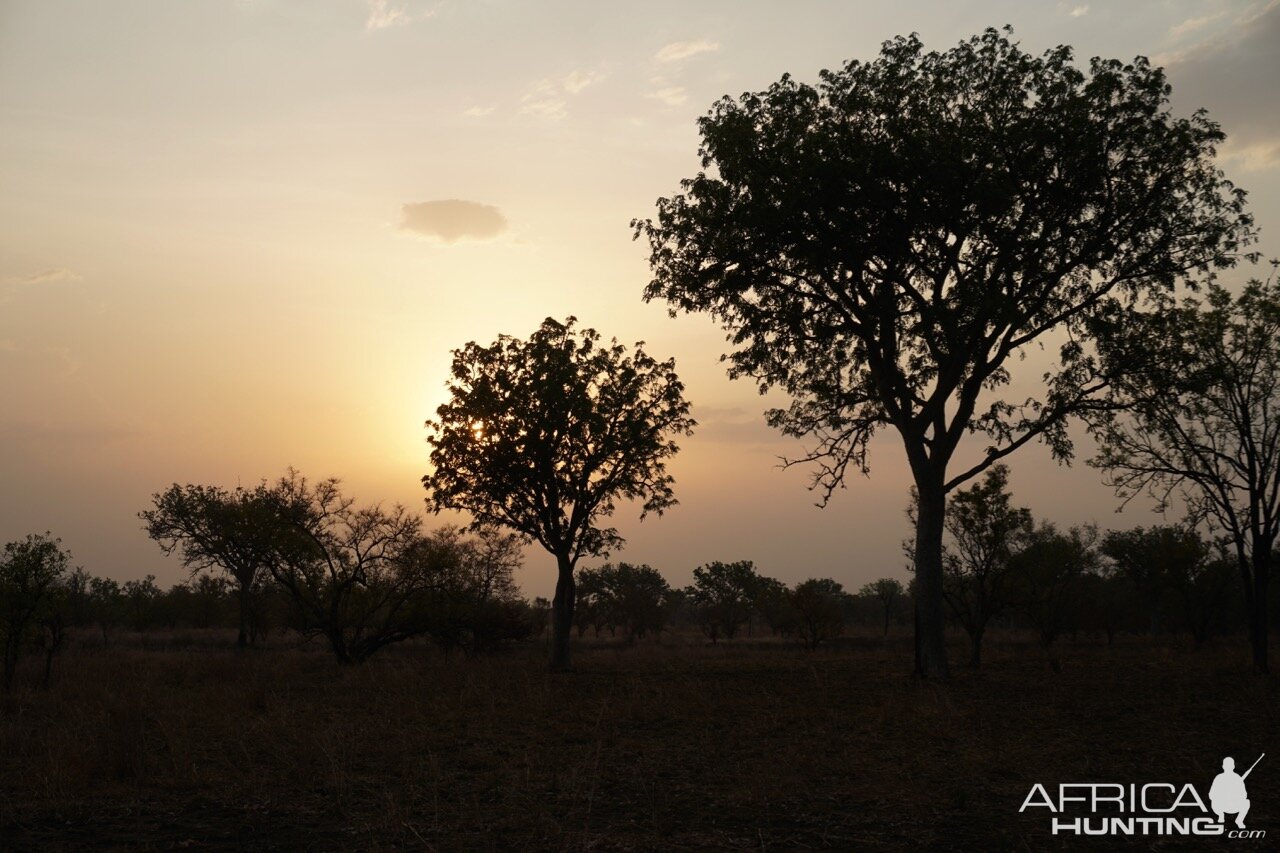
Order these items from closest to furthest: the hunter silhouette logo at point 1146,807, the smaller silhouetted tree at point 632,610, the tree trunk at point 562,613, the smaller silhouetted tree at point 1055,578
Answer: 1. the hunter silhouette logo at point 1146,807
2. the tree trunk at point 562,613
3. the smaller silhouetted tree at point 1055,578
4. the smaller silhouetted tree at point 632,610

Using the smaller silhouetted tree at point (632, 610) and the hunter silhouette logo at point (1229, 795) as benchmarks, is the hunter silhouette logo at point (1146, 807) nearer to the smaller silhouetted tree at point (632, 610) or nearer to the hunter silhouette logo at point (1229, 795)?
the hunter silhouette logo at point (1229, 795)

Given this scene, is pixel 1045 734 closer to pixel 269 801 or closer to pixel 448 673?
pixel 269 801

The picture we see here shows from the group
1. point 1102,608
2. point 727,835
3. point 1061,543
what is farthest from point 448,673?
point 1102,608

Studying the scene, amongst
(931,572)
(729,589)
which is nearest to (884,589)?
(729,589)

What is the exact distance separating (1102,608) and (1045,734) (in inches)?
2148

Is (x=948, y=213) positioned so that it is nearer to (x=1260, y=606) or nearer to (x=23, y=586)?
(x=1260, y=606)

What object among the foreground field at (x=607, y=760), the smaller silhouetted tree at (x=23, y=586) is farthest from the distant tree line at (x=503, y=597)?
the foreground field at (x=607, y=760)

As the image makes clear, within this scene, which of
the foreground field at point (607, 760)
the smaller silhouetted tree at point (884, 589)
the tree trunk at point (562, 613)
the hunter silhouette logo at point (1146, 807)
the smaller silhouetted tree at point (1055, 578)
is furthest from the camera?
the smaller silhouetted tree at point (884, 589)

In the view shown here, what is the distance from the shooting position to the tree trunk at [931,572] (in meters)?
20.4

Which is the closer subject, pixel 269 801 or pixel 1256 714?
pixel 269 801

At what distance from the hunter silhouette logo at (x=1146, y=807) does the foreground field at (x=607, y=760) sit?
0.68 feet

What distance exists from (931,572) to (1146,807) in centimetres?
1215

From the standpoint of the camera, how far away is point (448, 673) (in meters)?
26.3

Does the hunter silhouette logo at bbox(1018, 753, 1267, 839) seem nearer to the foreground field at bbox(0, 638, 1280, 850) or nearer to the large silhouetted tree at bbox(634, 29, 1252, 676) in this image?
the foreground field at bbox(0, 638, 1280, 850)
